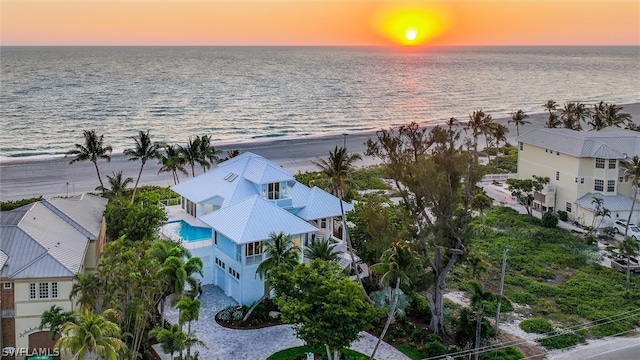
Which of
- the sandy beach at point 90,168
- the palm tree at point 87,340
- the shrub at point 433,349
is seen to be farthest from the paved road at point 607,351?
the sandy beach at point 90,168

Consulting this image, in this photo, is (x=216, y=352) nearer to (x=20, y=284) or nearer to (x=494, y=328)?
(x=20, y=284)

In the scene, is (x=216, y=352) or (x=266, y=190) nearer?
(x=216, y=352)

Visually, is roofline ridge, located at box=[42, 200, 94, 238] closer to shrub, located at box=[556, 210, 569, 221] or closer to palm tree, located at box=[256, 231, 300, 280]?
palm tree, located at box=[256, 231, 300, 280]

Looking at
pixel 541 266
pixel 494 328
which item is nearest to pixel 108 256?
pixel 494 328

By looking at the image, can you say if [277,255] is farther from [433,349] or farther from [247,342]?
[433,349]

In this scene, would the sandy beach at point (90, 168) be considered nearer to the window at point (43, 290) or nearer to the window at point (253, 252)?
the window at point (253, 252)

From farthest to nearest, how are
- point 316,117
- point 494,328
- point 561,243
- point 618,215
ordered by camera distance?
point 316,117, point 618,215, point 561,243, point 494,328
